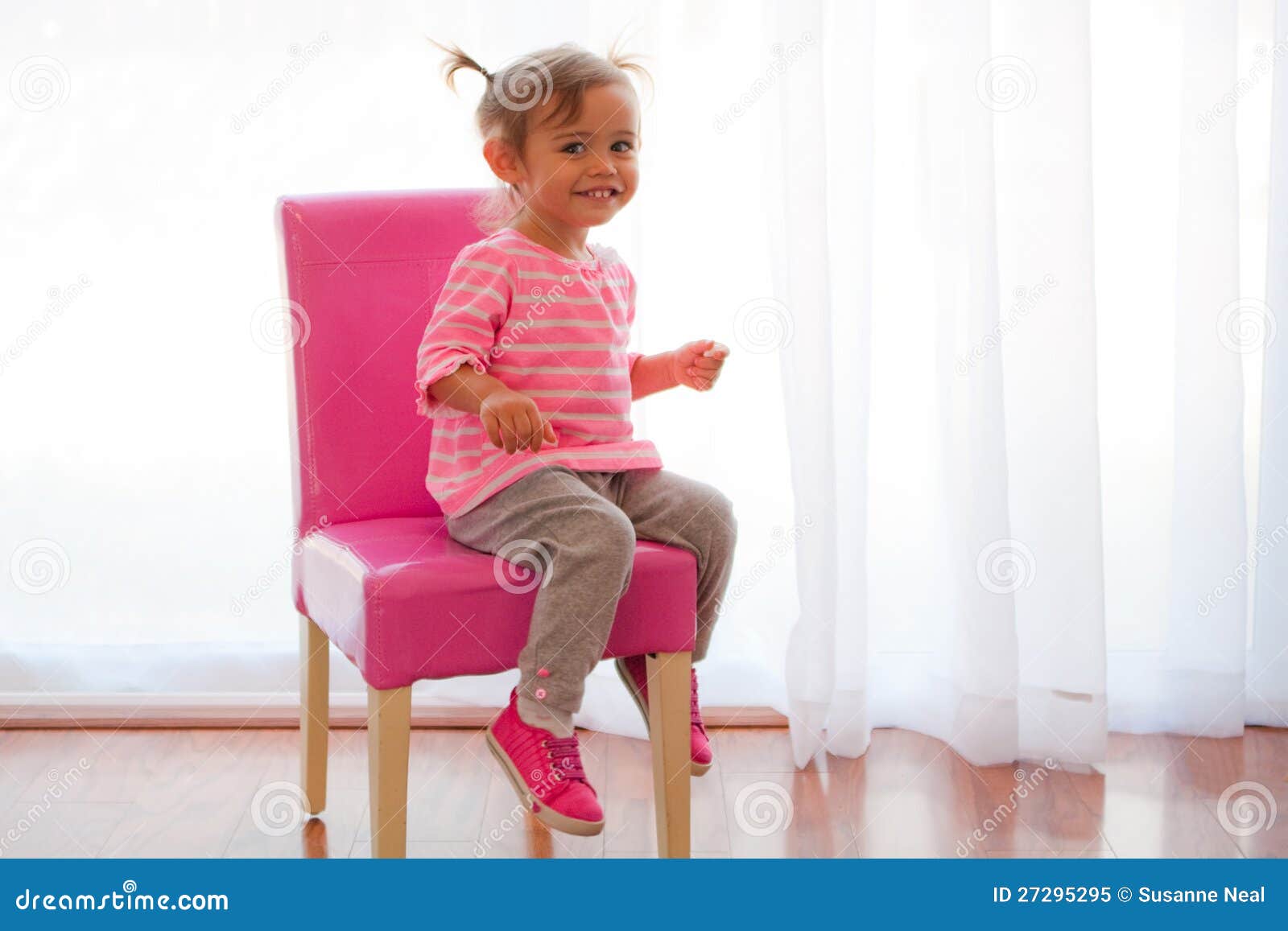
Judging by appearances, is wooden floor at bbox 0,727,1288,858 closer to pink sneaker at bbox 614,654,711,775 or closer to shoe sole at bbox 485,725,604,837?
pink sneaker at bbox 614,654,711,775

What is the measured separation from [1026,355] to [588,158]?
0.83 m

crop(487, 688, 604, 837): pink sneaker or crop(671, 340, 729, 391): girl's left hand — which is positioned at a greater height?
crop(671, 340, 729, 391): girl's left hand

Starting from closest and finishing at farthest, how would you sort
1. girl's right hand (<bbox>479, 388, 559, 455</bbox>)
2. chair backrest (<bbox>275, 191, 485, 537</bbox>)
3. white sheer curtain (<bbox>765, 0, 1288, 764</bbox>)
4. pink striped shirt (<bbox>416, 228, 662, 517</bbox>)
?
1. girl's right hand (<bbox>479, 388, 559, 455</bbox>)
2. pink striped shirt (<bbox>416, 228, 662, 517</bbox>)
3. chair backrest (<bbox>275, 191, 485, 537</bbox>)
4. white sheer curtain (<bbox>765, 0, 1288, 764</bbox>)

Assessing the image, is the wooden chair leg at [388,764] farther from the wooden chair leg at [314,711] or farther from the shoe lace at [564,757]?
the wooden chair leg at [314,711]

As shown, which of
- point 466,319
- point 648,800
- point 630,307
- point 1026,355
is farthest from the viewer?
point 1026,355

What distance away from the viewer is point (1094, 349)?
2.03 m

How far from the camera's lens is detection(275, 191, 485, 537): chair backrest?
1.69 m

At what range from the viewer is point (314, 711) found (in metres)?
1.81

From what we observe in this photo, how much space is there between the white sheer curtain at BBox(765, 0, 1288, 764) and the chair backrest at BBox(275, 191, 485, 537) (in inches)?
22.0

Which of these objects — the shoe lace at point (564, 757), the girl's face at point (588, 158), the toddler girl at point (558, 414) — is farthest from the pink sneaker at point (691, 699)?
the girl's face at point (588, 158)

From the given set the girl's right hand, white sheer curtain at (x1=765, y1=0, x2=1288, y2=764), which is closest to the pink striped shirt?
the girl's right hand

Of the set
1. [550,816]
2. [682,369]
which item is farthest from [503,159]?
[550,816]

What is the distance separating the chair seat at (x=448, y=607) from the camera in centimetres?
139

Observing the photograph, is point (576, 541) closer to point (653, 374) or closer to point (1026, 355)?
point (653, 374)
